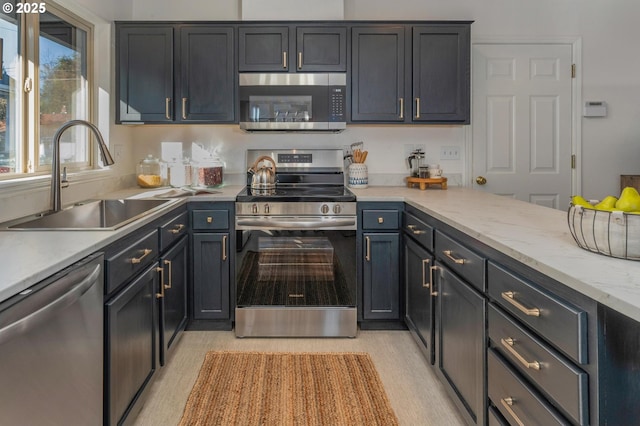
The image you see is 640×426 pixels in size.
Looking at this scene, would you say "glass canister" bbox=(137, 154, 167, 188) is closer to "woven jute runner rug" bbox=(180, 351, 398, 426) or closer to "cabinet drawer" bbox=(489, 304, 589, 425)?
"woven jute runner rug" bbox=(180, 351, 398, 426)

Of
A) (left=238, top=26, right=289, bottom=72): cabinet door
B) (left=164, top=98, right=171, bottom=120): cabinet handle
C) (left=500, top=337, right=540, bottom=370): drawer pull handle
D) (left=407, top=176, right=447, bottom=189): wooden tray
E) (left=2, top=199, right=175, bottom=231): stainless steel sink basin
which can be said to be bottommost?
(left=500, top=337, right=540, bottom=370): drawer pull handle

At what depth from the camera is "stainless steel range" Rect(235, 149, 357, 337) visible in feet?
9.01

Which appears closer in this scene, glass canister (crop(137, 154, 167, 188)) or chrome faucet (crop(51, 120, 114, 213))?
chrome faucet (crop(51, 120, 114, 213))

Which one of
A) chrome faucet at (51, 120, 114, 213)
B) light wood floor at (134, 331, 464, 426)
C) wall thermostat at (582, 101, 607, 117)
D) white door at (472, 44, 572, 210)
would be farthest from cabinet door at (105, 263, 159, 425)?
wall thermostat at (582, 101, 607, 117)

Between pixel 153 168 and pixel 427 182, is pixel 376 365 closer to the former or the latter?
pixel 427 182

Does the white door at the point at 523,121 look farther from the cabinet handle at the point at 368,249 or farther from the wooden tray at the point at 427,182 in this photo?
the cabinet handle at the point at 368,249

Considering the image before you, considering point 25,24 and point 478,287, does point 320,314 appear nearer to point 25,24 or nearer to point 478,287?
point 478,287

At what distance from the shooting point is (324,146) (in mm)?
3455

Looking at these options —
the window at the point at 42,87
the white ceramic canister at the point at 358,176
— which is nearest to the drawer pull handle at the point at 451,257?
the white ceramic canister at the point at 358,176

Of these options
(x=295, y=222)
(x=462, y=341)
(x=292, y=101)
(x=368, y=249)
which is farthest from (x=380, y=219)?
(x=462, y=341)

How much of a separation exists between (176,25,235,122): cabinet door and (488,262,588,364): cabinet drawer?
226 centimetres

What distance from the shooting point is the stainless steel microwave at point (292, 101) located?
121 inches

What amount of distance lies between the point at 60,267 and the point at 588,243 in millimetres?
1427

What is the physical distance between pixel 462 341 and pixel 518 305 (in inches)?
22.0
